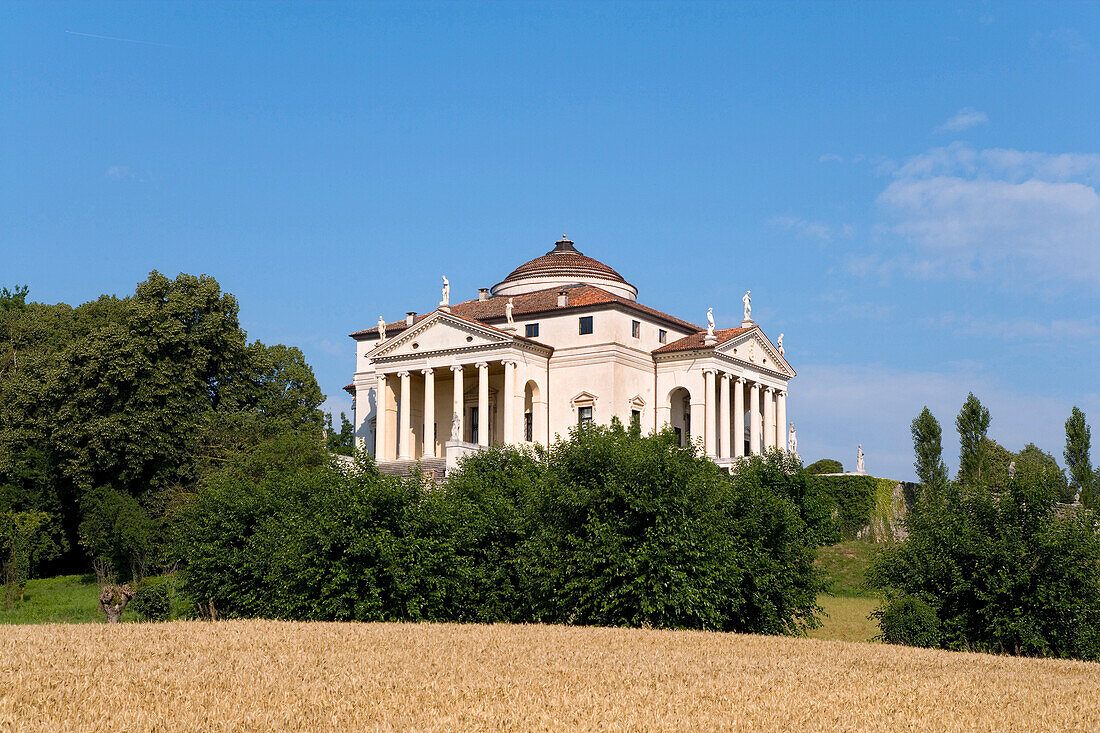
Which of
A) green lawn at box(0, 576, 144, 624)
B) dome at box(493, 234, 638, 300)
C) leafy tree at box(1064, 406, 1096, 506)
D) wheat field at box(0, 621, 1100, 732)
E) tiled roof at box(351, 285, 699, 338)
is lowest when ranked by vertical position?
green lawn at box(0, 576, 144, 624)

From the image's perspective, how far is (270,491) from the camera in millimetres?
42219

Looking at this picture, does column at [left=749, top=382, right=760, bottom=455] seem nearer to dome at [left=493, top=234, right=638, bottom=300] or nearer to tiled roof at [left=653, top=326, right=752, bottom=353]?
tiled roof at [left=653, top=326, right=752, bottom=353]

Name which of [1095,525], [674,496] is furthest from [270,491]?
[1095,525]

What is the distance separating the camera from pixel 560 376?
71375 millimetres

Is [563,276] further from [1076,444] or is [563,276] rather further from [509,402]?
[1076,444]

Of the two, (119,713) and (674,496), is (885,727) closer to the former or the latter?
(119,713)

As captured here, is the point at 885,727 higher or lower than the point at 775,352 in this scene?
lower

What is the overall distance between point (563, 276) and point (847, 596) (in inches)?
1399

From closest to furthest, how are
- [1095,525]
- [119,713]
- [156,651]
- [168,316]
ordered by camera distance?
[119,713] → [156,651] → [1095,525] → [168,316]

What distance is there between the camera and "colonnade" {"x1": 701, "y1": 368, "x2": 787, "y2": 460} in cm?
6988

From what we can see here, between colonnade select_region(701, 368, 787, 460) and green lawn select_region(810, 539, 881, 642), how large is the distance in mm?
10754

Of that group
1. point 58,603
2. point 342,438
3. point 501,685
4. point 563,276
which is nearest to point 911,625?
point 501,685

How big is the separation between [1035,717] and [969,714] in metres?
0.85

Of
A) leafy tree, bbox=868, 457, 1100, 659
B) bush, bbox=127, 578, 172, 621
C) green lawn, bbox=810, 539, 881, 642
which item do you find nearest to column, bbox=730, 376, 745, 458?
green lawn, bbox=810, 539, 881, 642
